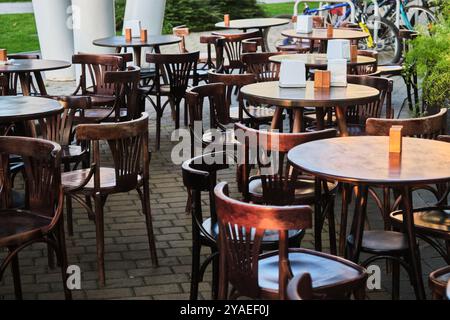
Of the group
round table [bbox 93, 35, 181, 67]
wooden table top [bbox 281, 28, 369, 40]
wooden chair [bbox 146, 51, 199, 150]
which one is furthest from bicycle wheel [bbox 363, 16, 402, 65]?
wooden chair [bbox 146, 51, 199, 150]

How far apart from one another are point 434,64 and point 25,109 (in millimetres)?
3182

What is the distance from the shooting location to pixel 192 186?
14.0 feet

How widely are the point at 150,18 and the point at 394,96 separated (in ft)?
10.5

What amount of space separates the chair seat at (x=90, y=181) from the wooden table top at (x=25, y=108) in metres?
0.40

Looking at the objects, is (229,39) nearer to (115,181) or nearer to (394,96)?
(394,96)

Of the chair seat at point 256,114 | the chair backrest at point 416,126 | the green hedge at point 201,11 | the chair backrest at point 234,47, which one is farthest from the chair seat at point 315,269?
the green hedge at point 201,11

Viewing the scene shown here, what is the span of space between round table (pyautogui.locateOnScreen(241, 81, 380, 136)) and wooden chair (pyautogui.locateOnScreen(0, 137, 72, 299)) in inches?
74.9

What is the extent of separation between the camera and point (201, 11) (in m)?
19.9

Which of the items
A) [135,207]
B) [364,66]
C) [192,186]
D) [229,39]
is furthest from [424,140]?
[229,39]

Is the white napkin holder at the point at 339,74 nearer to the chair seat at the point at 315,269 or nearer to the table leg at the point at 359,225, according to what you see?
the table leg at the point at 359,225

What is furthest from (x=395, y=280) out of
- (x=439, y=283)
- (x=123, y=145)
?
(x=123, y=145)

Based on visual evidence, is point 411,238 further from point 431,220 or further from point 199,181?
point 199,181
